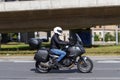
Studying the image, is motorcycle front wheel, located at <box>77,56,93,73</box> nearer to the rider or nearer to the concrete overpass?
the rider

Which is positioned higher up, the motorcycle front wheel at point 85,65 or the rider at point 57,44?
the rider at point 57,44

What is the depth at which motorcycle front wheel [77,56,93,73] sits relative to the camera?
15.7 meters

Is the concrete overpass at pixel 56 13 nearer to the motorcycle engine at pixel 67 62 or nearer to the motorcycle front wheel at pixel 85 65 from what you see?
the motorcycle engine at pixel 67 62

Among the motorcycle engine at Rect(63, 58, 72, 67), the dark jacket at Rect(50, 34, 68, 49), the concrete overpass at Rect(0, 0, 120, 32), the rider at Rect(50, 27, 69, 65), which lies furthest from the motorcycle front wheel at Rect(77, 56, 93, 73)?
the concrete overpass at Rect(0, 0, 120, 32)

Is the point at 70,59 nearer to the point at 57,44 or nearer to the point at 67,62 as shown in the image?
the point at 67,62

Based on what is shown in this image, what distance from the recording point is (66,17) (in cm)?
3784

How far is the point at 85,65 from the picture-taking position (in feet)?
51.6

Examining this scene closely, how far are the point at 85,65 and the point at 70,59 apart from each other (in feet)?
1.89

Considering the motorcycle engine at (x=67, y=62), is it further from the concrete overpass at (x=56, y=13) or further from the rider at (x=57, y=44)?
the concrete overpass at (x=56, y=13)

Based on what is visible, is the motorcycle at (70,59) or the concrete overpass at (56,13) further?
the concrete overpass at (56,13)

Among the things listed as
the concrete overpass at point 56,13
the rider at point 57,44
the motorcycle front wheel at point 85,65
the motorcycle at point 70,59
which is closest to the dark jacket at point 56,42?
the rider at point 57,44

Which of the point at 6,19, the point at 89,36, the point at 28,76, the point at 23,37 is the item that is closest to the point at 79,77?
the point at 28,76

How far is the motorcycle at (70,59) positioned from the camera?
15.7 m

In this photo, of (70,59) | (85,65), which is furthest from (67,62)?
(85,65)
